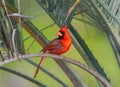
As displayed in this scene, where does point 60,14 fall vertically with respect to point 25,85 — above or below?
above

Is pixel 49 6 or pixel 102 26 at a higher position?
pixel 49 6

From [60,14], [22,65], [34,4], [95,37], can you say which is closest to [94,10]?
[60,14]

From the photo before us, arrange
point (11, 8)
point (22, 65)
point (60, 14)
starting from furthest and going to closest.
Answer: point (22, 65) → point (11, 8) → point (60, 14)

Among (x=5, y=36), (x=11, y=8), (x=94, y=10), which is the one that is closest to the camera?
(x=5, y=36)

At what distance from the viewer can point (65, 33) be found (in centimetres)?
111

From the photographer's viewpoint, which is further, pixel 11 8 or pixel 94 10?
pixel 11 8

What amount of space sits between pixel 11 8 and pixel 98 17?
14.7 inches

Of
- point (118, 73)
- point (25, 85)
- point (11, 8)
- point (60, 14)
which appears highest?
point (11, 8)

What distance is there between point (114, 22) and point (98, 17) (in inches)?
2.0

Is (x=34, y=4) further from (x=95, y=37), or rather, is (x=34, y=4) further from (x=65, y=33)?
(x=65, y=33)

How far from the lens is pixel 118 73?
2379mm

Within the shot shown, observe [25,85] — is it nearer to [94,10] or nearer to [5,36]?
[94,10]

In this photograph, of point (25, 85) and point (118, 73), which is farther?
point (25, 85)

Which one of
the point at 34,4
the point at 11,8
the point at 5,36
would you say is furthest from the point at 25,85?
the point at 5,36
